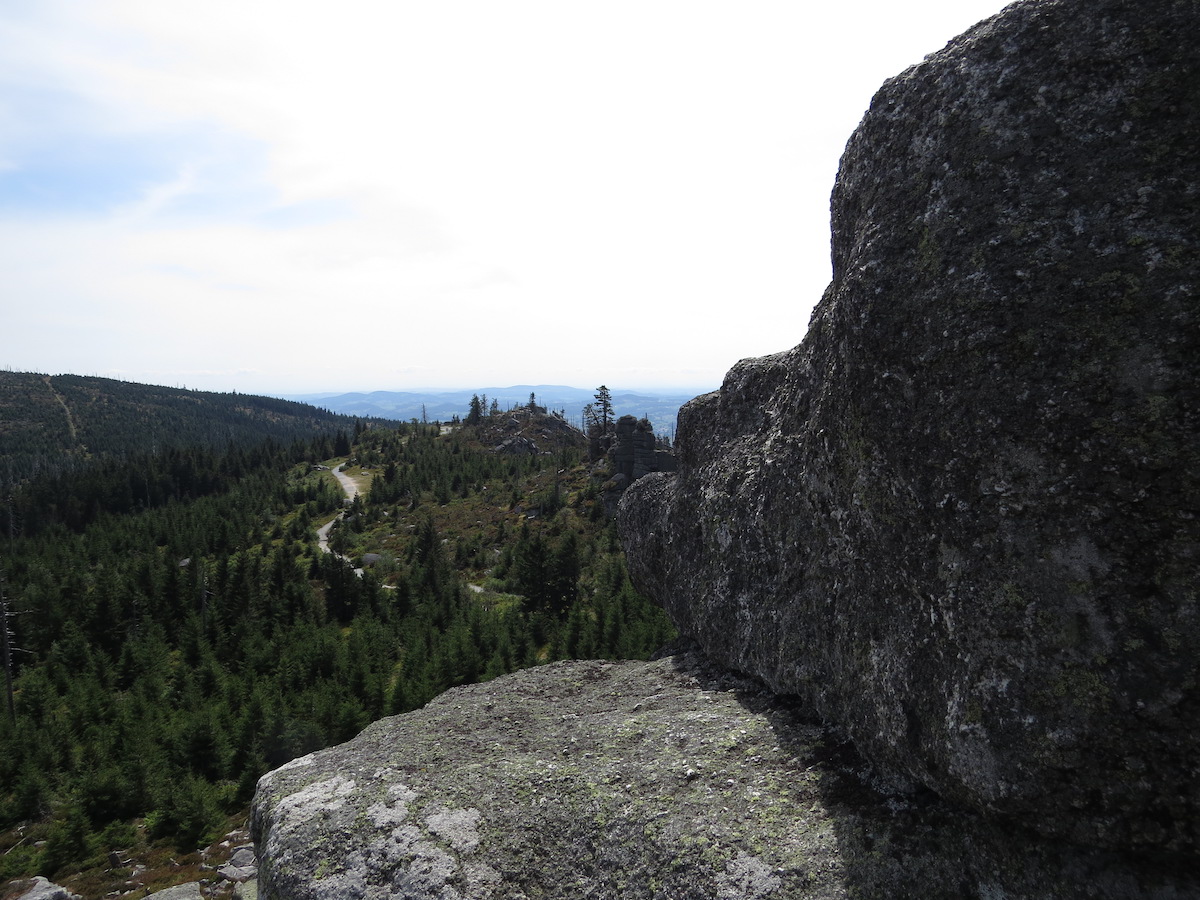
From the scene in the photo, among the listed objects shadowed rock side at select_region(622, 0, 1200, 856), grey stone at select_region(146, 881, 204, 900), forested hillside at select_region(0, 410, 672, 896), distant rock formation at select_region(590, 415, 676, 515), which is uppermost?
shadowed rock side at select_region(622, 0, 1200, 856)

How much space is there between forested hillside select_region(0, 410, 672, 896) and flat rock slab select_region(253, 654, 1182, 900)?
845 inches

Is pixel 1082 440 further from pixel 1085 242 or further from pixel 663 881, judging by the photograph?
pixel 663 881

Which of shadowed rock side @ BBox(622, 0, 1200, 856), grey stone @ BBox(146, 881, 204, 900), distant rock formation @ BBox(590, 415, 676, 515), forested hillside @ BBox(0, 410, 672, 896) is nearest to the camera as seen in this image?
shadowed rock side @ BBox(622, 0, 1200, 856)

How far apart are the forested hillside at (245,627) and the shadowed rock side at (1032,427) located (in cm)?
2715

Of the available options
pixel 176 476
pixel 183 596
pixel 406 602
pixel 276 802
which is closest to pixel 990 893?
pixel 276 802

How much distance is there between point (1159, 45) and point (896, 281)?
7.21 feet

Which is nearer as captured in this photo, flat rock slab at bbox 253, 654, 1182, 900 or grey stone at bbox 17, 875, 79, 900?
flat rock slab at bbox 253, 654, 1182, 900

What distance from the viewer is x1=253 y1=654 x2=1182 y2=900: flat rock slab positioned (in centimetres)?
468

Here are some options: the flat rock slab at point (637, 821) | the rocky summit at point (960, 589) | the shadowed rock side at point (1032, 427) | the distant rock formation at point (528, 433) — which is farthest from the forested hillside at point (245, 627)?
the distant rock formation at point (528, 433)

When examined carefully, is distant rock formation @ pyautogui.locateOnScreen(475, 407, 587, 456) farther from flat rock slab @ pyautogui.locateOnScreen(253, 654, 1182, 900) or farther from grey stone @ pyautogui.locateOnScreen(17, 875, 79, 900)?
flat rock slab @ pyautogui.locateOnScreen(253, 654, 1182, 900)

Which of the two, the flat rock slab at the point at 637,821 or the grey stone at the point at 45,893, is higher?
the flat rock slab at the point at 637,821

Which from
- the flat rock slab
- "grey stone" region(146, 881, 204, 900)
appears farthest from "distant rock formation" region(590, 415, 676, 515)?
the flat rock slab

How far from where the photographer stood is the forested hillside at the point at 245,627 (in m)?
26.1

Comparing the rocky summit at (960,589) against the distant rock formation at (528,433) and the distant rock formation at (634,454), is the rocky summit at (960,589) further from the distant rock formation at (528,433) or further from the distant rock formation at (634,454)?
the distant rock formation at (528,433)
